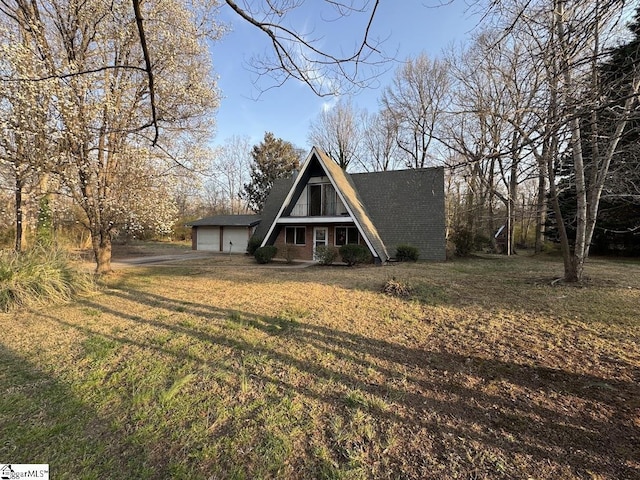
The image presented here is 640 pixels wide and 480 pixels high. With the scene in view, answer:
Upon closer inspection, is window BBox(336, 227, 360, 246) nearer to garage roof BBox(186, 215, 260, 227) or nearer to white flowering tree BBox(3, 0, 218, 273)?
garage roof BBox(186, 215, 260, 227)

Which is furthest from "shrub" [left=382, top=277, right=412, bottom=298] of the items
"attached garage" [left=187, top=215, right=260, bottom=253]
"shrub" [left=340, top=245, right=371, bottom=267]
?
"attached garage" [left=187, top=215, right=260, bottom=253]

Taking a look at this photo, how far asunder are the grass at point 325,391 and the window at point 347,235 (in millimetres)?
10224

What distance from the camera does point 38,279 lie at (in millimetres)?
6723

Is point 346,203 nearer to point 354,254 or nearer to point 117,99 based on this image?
point 354,254

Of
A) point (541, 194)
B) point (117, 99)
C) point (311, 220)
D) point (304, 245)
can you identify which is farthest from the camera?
point (304, 245)

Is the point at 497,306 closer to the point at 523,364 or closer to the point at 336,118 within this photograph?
the point at 523,364

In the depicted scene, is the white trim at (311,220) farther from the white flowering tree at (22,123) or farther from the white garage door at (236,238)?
the white flowering tree at (22,123)

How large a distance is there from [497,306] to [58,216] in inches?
549

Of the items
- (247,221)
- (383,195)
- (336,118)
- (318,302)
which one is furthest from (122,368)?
(336,118)

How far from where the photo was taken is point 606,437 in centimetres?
256

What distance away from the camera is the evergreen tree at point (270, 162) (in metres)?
35.4

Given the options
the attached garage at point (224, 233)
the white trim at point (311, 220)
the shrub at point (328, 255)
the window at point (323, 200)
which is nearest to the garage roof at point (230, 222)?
the attached garage at point (224, 233)

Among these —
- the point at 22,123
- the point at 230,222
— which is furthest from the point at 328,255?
the point at 230,222

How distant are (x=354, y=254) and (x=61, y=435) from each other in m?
12.1
